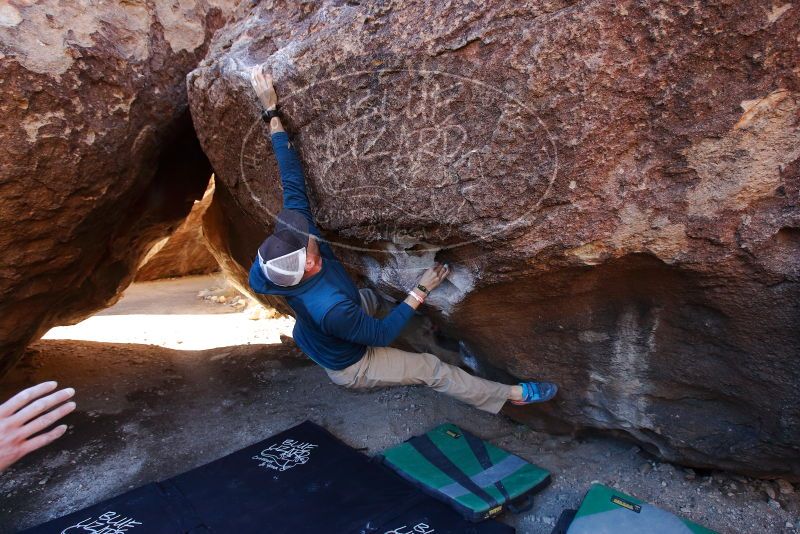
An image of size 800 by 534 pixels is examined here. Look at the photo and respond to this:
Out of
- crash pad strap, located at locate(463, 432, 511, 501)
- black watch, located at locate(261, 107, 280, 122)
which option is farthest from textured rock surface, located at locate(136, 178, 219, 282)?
crash pad strap, located at locate(463, 432, 511, 501)

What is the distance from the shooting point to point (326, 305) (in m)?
2.25

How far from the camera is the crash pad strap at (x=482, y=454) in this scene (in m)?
2.50

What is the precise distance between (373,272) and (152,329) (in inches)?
165

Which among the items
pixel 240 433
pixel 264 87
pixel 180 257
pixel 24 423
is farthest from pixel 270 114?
pixel 180 257

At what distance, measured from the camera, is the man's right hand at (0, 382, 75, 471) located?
1521 millimetres

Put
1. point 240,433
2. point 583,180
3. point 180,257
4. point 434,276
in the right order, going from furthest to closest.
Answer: point 180,257, point 240,433, point 434,276, point 583,180

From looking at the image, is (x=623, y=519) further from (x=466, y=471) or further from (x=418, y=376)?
(x=418, y=376)

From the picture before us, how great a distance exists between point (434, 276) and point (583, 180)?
0.75 m

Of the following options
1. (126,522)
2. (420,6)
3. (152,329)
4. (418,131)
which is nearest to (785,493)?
(418,131)

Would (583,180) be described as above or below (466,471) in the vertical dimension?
above

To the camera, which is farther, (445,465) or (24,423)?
(445,465)

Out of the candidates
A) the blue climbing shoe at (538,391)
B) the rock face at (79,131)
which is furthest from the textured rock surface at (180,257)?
the blue climbing shoe at (538,391)

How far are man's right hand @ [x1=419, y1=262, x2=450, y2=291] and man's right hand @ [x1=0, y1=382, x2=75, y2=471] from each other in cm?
132

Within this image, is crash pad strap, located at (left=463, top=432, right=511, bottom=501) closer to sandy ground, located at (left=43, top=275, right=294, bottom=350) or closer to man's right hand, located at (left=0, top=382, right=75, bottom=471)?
man's right hand, located at (left=0, top=382, right=75, bottom=471)
